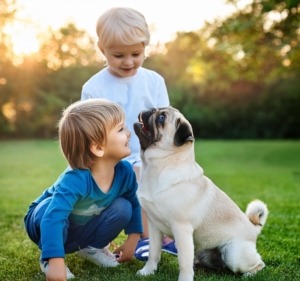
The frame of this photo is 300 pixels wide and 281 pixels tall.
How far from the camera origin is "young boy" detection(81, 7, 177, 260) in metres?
3.86

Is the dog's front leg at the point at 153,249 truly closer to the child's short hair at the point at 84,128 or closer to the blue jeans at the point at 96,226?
the blue jeans at the point at 96,226

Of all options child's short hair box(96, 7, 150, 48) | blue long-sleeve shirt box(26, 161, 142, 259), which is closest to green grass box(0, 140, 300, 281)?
blue long-sleeve shirt box(26, 161, 142, 259)

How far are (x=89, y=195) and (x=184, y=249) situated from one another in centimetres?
72

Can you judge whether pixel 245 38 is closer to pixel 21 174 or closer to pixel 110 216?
pixel 21 174

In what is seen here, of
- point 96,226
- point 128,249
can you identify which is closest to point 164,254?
point 128,249

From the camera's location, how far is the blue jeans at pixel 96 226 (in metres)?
3.44

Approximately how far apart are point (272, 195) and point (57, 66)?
2971cm

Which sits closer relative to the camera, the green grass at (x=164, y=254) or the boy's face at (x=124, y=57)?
the green grass at (x=164, y=254)

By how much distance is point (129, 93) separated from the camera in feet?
13.9

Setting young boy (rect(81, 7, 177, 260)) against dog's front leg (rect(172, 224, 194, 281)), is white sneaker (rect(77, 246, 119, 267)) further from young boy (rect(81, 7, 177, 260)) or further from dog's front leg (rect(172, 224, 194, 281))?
dog's front leg (rect(172, 224, 194, 281))

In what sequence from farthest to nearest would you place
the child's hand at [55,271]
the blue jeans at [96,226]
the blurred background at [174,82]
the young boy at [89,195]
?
the blurred background at [174,82] < the blue jeans at [96,226] < the young boy at [89,195] < the child's hand at [55,271]

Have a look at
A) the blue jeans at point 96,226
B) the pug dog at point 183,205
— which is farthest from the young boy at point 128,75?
the pug dog at point 183,205

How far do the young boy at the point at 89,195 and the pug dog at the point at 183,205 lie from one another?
22 cm

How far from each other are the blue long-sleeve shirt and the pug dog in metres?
0.25
